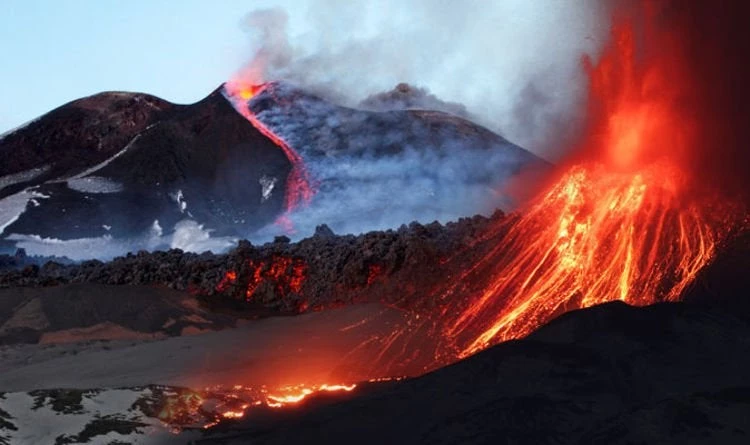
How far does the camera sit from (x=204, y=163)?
1136 inches

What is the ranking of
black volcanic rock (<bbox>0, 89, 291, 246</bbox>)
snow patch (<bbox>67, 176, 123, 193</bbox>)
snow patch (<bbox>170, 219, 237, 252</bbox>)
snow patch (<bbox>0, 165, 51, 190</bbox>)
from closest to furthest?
snow patch (<bbox>170, 219, 237, 252</bbox>)
black volcanic rock (<bbox>0, 89, 291, 246</bbox>)
snow patch (<bbox>67, 176, 123, 193</bbox>)
snow patch (<bbox>0, 165, 51, 190</bbox>)

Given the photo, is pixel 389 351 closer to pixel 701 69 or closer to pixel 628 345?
pixel 628 345

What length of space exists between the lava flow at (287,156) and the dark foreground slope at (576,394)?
1463 centimetres

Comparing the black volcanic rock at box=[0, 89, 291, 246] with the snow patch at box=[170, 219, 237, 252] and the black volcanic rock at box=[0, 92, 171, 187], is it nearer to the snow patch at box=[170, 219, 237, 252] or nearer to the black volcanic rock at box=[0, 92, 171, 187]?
the black volcanic rock at box=[0, 92, 171, 187]

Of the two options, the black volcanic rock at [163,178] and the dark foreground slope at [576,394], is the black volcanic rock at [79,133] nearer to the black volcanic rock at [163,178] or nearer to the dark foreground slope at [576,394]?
the black volcanic rock at [163,178]

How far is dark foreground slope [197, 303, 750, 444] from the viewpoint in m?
8.16

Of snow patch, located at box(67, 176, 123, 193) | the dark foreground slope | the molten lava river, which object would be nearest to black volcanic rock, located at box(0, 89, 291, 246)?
snow patch, located at box(67, 176, 123, 193)

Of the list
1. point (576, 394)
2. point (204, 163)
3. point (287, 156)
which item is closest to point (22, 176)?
point (204, 163)

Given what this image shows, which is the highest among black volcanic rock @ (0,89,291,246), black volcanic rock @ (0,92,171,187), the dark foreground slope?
black volcanic rock @ (0,92,171,187)

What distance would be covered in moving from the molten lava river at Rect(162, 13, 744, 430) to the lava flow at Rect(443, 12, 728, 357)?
0.07ft

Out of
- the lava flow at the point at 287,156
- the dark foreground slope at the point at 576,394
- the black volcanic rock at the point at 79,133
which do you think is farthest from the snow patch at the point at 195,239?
the dark foreground slope at the point at 576,394

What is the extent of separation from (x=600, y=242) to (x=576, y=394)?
199 inches

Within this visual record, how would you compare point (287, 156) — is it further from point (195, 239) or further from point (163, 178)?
point (195, 239)

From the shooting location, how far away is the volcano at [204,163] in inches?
1038
